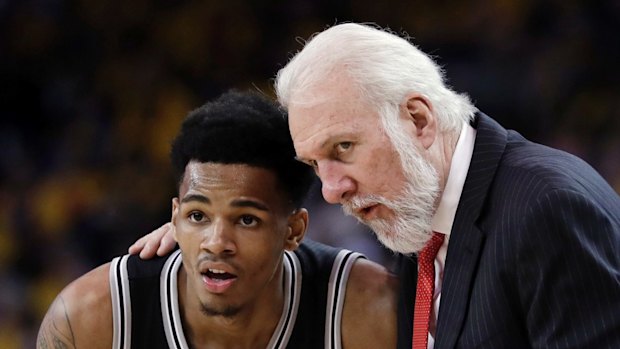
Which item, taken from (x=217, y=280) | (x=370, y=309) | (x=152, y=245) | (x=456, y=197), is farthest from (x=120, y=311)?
(x=456, y=197)

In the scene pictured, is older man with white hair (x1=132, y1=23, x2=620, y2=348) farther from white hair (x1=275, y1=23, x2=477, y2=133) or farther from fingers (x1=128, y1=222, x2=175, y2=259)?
fingers (x1=128, y1=222, x2=175, y2=259)

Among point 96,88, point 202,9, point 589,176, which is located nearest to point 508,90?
point 202,9

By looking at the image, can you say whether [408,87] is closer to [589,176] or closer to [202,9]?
[589,176]

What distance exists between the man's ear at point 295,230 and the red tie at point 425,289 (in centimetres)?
42

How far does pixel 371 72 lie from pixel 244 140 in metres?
0.51

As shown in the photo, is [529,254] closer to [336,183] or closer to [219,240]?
[336,183]

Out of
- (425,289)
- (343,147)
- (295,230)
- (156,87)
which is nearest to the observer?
(343,147)

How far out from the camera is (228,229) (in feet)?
9.40

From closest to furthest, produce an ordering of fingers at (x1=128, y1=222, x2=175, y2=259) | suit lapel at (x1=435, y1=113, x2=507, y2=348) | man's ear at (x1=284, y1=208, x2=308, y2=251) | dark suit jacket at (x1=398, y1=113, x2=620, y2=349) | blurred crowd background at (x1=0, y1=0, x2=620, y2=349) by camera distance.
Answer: dark suit jacket at (x1=398, y1=113, x2=620, y2=349) < suit lapel at (x1=435, y1=113, x2=507, y2=348) < man's ear at (x1=284, y1=208, x2=308, y2=251) < fingers at (x1=128, y1=222, x2=175, y2=259) < blurred crowd background at (x1=0, y1=0, x2=620, y2=349)

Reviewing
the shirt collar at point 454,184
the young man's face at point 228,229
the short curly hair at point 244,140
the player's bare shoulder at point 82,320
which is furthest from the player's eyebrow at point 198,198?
the shirt collar at point 454,184

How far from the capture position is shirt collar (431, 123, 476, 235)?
262 cm

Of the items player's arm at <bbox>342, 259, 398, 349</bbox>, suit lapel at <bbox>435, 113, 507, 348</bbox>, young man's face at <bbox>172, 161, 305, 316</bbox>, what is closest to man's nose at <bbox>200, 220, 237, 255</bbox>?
young man's face at <bbox>172, 161, 305, 316</bbox>

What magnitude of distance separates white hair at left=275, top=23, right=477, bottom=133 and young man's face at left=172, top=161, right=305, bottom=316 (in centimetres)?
31

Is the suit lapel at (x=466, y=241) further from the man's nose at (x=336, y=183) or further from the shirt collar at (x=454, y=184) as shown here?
the man's nose at (x=336, y=183)
